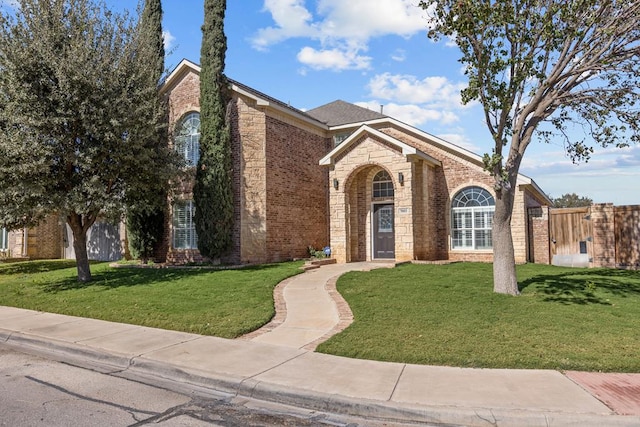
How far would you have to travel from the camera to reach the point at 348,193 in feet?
56.9

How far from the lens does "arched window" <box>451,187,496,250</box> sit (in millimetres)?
17328

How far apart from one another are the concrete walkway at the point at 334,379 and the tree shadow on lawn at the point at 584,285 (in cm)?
417

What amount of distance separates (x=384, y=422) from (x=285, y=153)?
48.0ft

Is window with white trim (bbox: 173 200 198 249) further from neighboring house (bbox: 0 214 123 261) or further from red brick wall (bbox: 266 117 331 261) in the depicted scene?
neighboring house (bbox: 0 214 123 261)

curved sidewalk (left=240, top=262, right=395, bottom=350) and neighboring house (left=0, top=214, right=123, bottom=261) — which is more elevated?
neighboring house (left=0, top=214, right=123, bottom=261)

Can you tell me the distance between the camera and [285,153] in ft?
60.3

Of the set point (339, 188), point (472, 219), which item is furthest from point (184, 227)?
point (472, 219)

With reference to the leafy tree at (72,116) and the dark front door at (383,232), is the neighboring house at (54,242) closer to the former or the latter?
the leafy tree at (72,116)

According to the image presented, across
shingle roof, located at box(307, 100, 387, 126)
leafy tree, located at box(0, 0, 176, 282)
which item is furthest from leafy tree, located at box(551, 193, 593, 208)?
leafy tree, located at box(0, 0, 176, 282)

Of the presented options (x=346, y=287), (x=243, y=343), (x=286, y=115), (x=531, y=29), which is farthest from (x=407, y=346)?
(x=286, y=115)

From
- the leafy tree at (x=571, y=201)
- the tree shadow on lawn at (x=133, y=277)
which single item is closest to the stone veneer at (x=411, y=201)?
the tree shadow on lawn at (x=133, y=277)

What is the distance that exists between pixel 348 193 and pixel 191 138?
22.3 ft

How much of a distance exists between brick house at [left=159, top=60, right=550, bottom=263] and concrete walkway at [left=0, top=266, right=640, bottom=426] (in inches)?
352

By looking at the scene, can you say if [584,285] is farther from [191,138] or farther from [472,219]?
[191,138]
